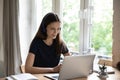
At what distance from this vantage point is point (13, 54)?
3326 millimetres

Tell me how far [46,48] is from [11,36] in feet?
2.98

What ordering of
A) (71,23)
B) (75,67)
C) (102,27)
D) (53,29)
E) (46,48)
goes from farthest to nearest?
(71,23)
(102,27)
(46,48)
(53,29)
(75,67)

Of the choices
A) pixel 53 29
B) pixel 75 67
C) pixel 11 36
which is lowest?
pixel 75 67

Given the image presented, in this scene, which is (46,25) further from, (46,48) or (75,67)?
(75,67)

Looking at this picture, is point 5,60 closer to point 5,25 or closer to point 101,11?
point 5,25

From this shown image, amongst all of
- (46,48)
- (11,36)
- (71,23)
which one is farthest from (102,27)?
(11,36)

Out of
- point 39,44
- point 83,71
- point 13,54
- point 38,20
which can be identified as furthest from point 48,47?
point 38,20

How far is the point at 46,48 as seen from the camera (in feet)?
8.50

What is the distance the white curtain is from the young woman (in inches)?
33.0

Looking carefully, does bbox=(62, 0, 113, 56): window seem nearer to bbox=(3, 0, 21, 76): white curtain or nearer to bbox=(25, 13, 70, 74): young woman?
bbox=(25, 13, 70, 74): young woman

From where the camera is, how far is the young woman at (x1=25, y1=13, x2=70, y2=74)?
7.88 feet

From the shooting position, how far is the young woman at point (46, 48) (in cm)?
240

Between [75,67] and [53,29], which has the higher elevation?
[53,29]

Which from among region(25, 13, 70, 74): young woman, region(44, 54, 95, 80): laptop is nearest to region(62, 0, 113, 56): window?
region(25, 13, 70, 74): young woman
